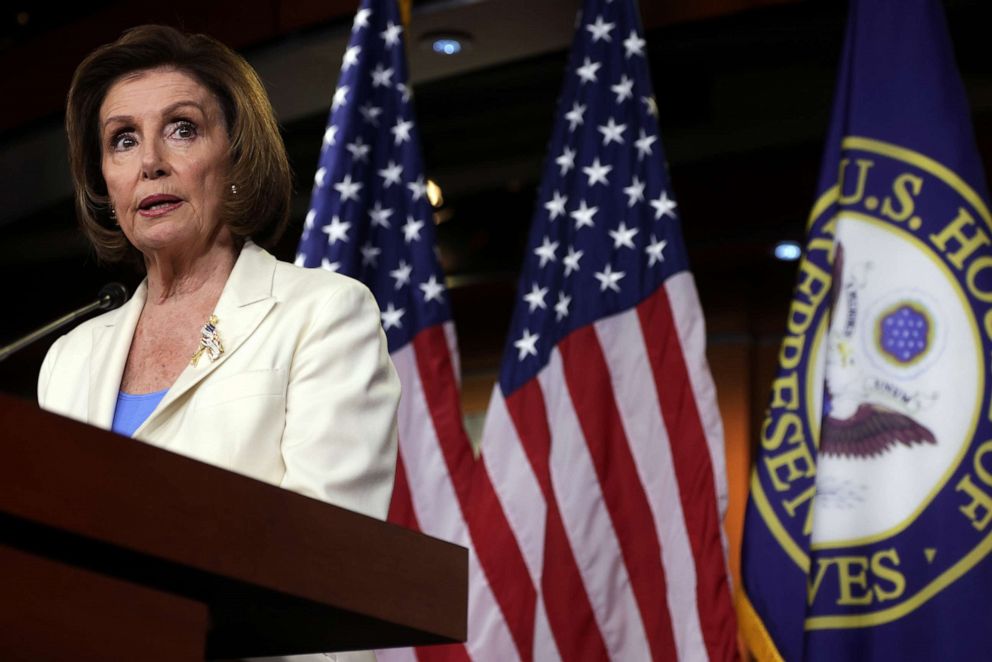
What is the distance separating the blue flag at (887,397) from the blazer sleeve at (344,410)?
62.3 inches

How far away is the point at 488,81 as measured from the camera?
5.72m

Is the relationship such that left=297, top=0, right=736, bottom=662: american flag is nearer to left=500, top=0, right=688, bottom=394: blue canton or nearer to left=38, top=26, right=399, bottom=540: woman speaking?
left=500, top=0, right=688, bottom=394: blue canton

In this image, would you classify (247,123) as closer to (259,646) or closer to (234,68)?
(234,68)

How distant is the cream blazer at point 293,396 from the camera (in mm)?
1459

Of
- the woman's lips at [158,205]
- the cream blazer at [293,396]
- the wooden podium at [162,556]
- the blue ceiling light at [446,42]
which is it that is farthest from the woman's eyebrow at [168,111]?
the blue ceiling light at [446,42]

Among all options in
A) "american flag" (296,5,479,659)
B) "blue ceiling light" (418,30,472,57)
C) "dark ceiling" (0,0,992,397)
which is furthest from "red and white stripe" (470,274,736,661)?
"dark ceiling" (0,0,992,397)

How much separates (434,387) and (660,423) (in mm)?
534

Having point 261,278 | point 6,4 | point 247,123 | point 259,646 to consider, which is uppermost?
point 6,4

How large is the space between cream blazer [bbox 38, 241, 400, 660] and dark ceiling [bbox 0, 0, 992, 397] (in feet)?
11.0

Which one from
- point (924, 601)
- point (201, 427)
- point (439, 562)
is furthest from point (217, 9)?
point (439, 562)

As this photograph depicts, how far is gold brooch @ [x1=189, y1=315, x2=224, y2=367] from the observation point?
1602mm

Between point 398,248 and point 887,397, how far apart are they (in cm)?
119

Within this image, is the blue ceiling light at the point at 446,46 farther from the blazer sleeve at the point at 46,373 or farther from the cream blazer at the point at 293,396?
the cream blazer at the point at 293,396

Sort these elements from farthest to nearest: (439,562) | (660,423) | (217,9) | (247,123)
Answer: (217,9)
(660,423)
(247,123)
(439,562)
